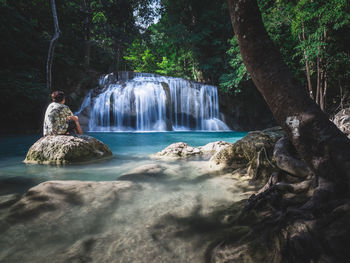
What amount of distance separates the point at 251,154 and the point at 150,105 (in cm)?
1533

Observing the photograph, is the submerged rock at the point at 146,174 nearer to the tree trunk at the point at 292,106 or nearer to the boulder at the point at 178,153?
the boulder at the point at 178,153

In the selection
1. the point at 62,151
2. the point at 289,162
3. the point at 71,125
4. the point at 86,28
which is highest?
the point at 86,28

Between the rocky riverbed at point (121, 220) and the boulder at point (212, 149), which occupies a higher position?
the boulder at point (212, 149)

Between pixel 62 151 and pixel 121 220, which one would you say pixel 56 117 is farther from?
pixel 121 220

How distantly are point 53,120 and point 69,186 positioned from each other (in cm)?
356

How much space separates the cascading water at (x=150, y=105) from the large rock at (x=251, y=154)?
14.0m

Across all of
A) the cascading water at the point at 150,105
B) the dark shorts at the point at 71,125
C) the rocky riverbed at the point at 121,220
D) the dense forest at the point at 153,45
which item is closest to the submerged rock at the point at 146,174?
the rocky riverbed at the point at 121,220

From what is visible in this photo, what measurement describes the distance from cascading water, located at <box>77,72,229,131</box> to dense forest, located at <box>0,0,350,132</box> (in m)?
1.79

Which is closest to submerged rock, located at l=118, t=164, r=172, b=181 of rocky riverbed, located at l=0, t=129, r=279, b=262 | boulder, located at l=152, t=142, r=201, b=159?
rocky riverbed, located at l=0, t=129, r=279, b=262

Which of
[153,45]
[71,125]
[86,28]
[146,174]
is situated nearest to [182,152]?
[146,174]

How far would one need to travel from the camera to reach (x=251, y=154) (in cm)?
368

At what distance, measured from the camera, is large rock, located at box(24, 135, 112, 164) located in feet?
16.2

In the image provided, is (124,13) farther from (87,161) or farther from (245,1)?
(245,1)

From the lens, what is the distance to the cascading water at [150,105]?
1752 centimetres
